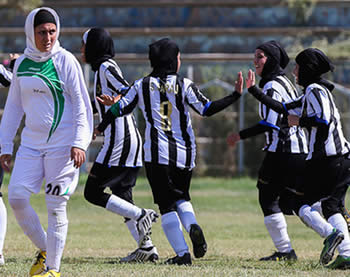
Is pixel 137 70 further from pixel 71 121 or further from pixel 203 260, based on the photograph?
pixel 71 121

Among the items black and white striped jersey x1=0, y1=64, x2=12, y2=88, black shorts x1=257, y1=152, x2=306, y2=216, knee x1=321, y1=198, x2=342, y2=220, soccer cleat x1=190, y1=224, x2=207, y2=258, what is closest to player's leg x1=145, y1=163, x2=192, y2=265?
soccer cleat x1=190, y1=224, x2=207, y2=258

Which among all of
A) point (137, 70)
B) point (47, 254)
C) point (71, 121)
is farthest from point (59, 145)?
point (137, 70)

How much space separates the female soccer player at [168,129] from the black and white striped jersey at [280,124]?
0.80 meters

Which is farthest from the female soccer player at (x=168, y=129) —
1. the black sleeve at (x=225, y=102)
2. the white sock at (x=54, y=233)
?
the white sock at (x=54, y=233)

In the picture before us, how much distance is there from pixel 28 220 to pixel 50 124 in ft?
2.88

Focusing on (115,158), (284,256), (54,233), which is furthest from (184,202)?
(54,233)

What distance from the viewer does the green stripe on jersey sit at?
6859 millimetres

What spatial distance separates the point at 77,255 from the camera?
9586 millimetres

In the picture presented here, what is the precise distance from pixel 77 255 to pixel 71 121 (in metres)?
3.04

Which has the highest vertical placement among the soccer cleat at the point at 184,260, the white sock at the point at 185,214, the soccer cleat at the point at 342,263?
the white sock at the point at 185,214

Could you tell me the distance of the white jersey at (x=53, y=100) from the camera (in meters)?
6.86

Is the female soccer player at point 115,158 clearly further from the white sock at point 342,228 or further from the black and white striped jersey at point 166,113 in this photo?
the white sock at point 342,228

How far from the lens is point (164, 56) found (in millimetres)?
8625

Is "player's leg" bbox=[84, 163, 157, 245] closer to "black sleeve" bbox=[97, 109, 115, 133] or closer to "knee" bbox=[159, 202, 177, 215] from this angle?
"knee" bbox=[159, 202, 177, 215]
